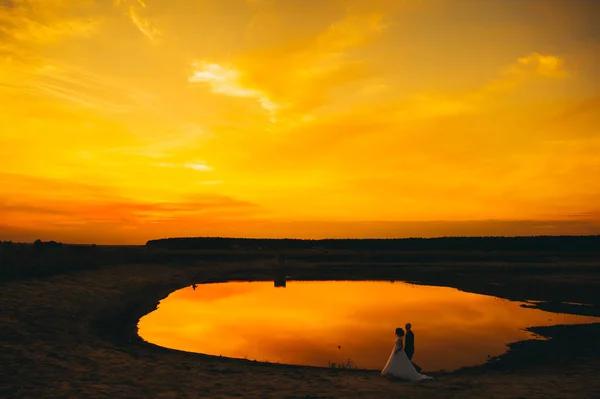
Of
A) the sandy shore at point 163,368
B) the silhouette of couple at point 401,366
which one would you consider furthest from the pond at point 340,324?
the silhouette of couple at point 401,366

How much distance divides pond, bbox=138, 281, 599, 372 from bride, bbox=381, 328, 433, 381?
3.01 m

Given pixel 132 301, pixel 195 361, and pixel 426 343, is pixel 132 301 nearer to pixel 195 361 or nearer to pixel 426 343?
pixel 195 361

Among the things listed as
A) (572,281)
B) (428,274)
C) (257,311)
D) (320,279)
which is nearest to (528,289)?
(572,281)

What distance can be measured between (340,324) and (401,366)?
1347 cm

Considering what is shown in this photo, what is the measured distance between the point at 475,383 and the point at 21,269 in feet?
122

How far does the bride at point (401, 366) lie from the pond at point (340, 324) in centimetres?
301

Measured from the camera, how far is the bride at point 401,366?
16.7 metres

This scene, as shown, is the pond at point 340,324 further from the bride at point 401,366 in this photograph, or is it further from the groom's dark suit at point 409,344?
the bride at point 401,366

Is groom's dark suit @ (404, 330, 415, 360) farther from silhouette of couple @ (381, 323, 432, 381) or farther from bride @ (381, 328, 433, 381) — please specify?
bride @ (381, 328, 433, 381)

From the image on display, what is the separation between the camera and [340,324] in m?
30.3

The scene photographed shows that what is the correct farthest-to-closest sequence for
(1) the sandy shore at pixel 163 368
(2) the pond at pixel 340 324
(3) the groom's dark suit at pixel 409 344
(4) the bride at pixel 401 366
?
(2) the pond at pixel 340 324 < (3) the groom's dark suit at pixel 409 344 < (4) the bride at pixel 401 366 < (1) the sandy shore at pixel 163 368

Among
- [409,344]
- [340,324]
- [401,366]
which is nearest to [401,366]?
[401,366]

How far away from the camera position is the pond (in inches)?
889

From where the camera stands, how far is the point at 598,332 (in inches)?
1044
